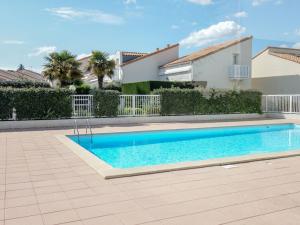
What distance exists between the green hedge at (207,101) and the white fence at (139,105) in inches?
17.1

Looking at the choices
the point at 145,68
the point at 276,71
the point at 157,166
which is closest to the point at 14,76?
the point at 145,68

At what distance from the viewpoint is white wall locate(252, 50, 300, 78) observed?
92.7 ft

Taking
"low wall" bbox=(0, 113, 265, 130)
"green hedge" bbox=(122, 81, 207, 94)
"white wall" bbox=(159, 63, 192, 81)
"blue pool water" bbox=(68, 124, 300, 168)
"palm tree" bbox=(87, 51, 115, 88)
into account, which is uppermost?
"palm tree" bbox=(87, 51, 115, 88)

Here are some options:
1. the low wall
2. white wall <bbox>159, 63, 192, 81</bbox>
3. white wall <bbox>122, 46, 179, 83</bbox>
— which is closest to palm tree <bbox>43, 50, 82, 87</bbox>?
white wall <bbox>122, 46, 179, 83</bbox>

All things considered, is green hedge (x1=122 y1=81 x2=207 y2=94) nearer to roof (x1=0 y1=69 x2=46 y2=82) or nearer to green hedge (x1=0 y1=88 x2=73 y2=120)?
green hedge (x1=0 y1=88 x2=73 y2=120)

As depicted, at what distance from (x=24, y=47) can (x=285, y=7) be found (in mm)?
25732

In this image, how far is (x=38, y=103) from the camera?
1595 cm

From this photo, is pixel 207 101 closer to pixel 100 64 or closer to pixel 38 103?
pixel 38 103

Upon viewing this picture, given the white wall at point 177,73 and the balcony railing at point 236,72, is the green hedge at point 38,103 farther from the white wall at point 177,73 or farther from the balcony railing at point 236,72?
the balcony railing at point 236,72

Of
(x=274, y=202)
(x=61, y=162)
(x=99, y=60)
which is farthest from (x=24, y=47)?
(x=274, y=202)

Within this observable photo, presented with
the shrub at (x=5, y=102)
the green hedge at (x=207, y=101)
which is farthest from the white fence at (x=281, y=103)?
the shrub at (x=5, y=102)

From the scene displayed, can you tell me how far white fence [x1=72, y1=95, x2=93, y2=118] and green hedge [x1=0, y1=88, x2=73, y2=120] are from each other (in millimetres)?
445

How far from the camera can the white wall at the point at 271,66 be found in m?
28.3

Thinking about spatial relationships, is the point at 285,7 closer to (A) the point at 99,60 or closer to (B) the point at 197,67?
(B) the point at 197,67
